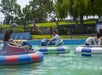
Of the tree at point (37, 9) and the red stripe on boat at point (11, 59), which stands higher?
the tree at point (37, 9)

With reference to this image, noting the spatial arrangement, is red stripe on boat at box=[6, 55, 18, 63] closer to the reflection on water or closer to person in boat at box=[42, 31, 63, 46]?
the reflection on water

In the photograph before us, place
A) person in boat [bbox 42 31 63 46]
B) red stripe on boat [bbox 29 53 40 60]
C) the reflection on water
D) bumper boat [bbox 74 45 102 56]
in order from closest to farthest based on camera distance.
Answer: the reflection on water < red stripe on boat [bbox 29 53 40 60] < bumper boat [bbox 74 45 102 56] < person in boat [bbox 42 31 63 46]

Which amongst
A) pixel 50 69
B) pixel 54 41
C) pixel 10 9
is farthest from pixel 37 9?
pixel 50 69

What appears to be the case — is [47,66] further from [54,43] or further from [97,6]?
[97,6]

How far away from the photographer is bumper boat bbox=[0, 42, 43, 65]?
444 inches

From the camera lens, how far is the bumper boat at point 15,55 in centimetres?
1127

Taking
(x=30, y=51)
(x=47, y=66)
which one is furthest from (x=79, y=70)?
(x=30, y=51)

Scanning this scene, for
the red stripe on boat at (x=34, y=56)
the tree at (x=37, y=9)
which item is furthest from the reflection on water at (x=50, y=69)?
the tree at (x=37, y=9)

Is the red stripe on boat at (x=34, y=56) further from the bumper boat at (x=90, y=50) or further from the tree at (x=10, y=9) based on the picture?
the tree at (x=10, y=9)

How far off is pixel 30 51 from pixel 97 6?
23.6 meters

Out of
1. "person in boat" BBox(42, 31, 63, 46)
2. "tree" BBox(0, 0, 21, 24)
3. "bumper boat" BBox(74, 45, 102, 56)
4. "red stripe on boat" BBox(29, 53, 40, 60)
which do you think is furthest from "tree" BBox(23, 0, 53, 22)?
"red stripe on boat" BBox(29, 53, 40, 60)

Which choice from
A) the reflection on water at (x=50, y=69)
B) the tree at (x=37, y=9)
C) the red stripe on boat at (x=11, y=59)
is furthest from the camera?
the tree at (x=37, y=9)

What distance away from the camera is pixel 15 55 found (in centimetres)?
1153

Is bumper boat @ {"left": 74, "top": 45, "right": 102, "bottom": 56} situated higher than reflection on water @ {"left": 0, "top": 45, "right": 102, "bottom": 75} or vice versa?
bumper boat @ {"left": 74, "top": 45, "right": 102, "bottom": 56}
